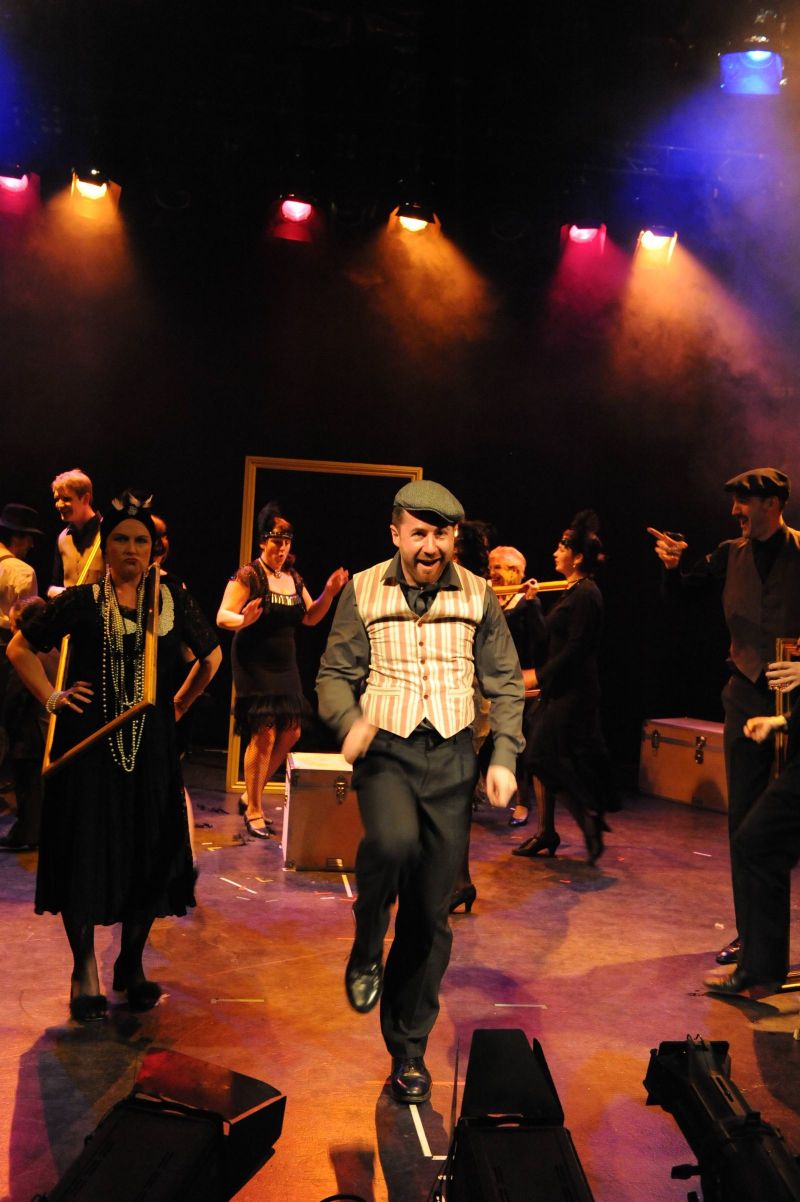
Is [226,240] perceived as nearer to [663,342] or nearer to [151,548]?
[663,342]

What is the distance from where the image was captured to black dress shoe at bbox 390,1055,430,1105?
3.57 m

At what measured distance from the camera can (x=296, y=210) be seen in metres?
9.59

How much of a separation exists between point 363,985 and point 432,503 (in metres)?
1.48

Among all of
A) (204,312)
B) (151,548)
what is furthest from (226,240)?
(151,548)

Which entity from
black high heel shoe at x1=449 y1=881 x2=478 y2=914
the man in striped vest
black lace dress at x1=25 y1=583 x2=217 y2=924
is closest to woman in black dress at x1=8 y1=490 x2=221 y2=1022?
black lace dress at x1=25 y1=583 x2=217 y2=924

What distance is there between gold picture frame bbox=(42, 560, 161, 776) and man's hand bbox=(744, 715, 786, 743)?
7.74ft

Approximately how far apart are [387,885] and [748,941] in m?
1.98

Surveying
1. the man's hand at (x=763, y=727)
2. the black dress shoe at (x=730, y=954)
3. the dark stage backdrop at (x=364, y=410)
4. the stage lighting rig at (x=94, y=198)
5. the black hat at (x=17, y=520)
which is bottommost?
the black dress shoe at (x=730, y=954)

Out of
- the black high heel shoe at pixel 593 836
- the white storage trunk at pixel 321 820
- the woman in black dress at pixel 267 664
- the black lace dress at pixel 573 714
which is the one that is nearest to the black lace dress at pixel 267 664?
the woman in black dress at pixel 267 664

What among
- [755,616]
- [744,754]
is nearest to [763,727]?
[744,754]

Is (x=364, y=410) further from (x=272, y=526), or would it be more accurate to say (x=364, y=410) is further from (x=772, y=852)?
(x=772, y=852)

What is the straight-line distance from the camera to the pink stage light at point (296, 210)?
376 inches

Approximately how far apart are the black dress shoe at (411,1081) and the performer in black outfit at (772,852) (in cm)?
168

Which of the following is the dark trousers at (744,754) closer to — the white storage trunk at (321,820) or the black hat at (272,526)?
the white storage trunk at (321,820)
